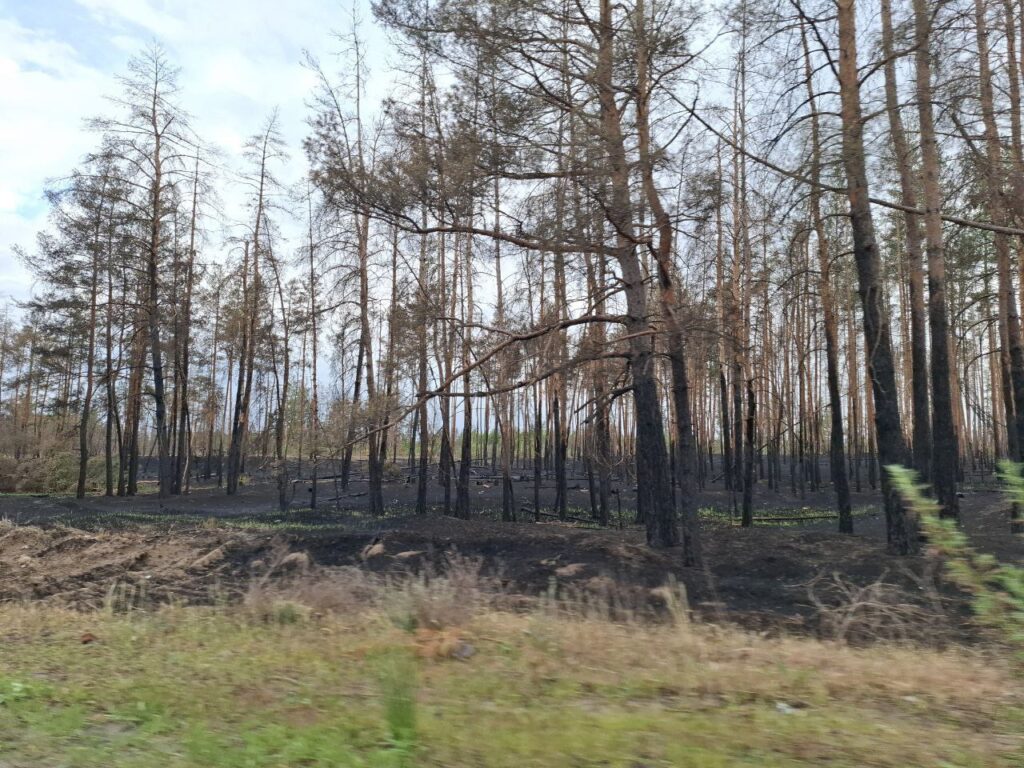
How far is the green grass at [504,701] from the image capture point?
3.53 m

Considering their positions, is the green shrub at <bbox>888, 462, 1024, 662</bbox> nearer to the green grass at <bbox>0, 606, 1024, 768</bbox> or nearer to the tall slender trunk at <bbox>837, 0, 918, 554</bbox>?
the green grass at <bbox>0, 606, 1024, 768</bbox>

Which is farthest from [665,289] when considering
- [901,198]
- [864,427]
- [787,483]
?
[864,427]

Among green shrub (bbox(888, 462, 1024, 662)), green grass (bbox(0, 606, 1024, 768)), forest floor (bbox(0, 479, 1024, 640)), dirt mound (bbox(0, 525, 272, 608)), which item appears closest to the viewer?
green grass (bbox(0, 606, 1024, 768))

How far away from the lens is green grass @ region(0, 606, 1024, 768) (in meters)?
3.53

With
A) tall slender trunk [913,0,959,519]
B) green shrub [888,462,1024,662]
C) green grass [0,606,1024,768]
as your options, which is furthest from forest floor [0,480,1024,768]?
tall slender trunk [913,0,959,519]

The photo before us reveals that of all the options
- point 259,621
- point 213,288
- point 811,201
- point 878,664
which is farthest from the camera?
point 213,288

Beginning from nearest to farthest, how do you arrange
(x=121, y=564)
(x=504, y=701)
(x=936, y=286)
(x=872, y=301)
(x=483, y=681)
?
1. (x=504, y=701)
2. (x=483, y=681)
3. (x=872, y=301)
4. (x=121, y=564)
5. (x=936, y=286)

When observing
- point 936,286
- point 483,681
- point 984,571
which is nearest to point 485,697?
point 483,681

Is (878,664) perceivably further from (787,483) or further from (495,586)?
(787,483)

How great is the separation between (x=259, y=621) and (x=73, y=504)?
2436 centimetres

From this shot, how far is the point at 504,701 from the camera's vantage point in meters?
4.45

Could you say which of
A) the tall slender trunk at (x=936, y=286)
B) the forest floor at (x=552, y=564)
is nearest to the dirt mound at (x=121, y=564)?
the forest floor at (x=552, y=564)

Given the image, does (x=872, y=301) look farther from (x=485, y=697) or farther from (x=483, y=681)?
(x=485, y=697)

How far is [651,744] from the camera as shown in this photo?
3574 millimetres
